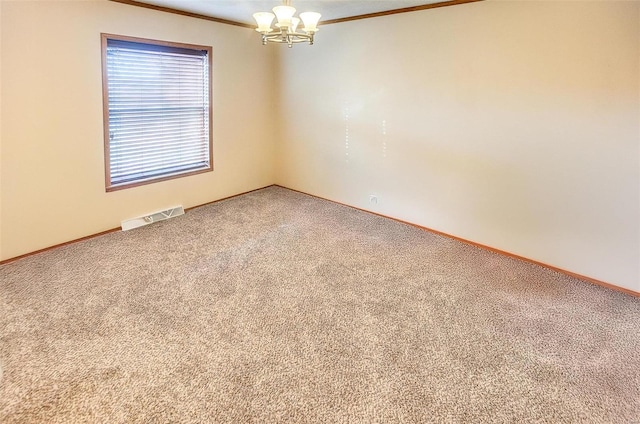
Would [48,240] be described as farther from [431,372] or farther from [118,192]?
[431,372]

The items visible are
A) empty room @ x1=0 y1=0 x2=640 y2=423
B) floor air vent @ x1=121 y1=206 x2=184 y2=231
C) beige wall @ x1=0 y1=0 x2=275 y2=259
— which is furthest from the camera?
floor air vent @ x1=121 y1=206 x2=184 y2=231

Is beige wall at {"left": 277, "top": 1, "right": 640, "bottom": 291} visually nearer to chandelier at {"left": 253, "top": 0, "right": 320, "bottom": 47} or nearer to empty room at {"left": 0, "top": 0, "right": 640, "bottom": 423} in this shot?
empty room at {"left": 0, "top": 0, "right": 640, "bottom": 423}

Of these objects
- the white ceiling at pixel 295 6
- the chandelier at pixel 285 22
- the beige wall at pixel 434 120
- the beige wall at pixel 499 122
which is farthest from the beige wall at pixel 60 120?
the beige wall at pixel 499 122

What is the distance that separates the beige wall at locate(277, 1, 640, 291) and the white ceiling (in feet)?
0.79

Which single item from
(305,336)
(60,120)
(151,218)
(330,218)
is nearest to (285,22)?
(305,336)

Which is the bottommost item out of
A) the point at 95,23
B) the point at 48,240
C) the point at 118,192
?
the point at 48,240

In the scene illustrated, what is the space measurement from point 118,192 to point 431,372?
3483mm

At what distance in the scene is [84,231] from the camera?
3.77 metres

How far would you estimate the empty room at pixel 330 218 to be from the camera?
2031mm

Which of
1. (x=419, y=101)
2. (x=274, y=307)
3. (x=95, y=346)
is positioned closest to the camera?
(x=95, y=346)

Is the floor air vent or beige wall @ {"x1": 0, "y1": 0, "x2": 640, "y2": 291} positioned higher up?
beige wall @ {"x1": 0, "y1": 0, "x2": 640, "y2": 291}

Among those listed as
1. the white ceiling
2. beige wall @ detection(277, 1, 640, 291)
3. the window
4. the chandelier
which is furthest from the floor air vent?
the chandelier

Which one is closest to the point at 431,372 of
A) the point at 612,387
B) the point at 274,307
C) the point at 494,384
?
the point at 494,384

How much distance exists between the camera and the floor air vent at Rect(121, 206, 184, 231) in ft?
13.4
